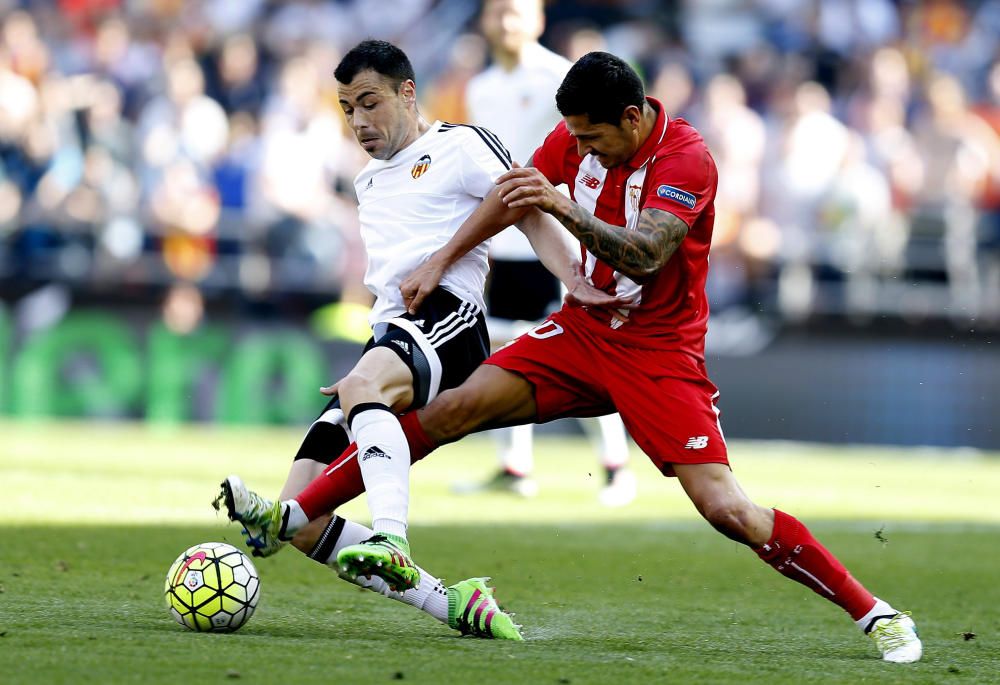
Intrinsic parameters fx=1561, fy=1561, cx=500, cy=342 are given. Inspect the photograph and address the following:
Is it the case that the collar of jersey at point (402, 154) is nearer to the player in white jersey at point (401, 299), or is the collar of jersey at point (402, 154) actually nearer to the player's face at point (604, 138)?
the player in white jersey at point (401, 299)

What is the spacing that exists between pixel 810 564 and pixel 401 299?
172cm

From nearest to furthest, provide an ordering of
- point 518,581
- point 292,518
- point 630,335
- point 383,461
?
1. point 383,461
2. point 292,518
3. point 630,335
4. point 518,581

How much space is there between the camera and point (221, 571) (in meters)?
5.10

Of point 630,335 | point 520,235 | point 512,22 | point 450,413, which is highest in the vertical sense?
point 512,22

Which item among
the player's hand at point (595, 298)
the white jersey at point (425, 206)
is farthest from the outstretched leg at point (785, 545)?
the white jersey at point (425, 206)

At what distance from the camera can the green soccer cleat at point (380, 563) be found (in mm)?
4598

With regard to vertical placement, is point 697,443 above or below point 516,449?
below

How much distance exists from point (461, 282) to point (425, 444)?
0.62 meters

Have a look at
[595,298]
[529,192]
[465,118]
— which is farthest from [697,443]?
[465,118]

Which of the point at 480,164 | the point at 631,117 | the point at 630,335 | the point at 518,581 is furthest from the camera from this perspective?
the point at 518,581

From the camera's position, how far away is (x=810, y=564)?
5.17 m

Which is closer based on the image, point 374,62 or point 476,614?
point 476,614

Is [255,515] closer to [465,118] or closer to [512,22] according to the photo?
[512,22]

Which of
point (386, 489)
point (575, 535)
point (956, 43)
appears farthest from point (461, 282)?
point (956, 43)
